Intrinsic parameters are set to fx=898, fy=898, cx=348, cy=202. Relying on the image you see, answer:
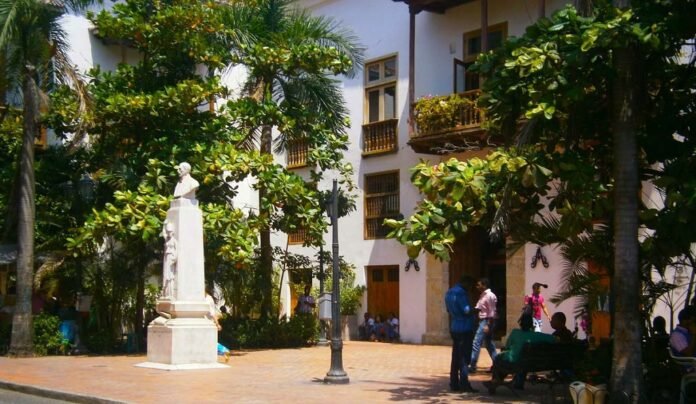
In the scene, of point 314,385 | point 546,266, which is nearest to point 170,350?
point 314,385

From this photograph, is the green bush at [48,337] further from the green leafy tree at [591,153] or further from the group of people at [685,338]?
the group of people at [685,338]

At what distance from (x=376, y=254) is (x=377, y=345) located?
3504 mm

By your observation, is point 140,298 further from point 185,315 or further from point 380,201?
point 380,201

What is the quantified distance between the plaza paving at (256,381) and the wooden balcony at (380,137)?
8074mm

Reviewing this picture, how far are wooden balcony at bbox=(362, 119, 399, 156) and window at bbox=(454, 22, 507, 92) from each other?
255 centimetres

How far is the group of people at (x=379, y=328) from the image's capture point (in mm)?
26328

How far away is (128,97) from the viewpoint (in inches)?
801

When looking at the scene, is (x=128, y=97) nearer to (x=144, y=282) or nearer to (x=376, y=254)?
(x=144, y=282)

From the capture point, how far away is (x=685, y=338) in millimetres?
11109

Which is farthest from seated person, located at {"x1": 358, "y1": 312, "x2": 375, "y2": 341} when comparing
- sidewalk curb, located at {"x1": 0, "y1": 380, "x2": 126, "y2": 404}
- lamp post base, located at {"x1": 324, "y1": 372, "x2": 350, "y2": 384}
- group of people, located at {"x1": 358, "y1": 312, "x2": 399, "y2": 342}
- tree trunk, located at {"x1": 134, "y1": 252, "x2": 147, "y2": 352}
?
sidewalk curb, located at {"x1": 0, "y1": 380, "x2": 126, "y2": 404}

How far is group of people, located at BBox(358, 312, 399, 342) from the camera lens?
26.3 metres

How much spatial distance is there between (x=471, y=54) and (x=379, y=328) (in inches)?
332

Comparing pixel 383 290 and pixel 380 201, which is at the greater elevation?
pixel 380 201

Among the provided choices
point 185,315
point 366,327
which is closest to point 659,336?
point 185,315
